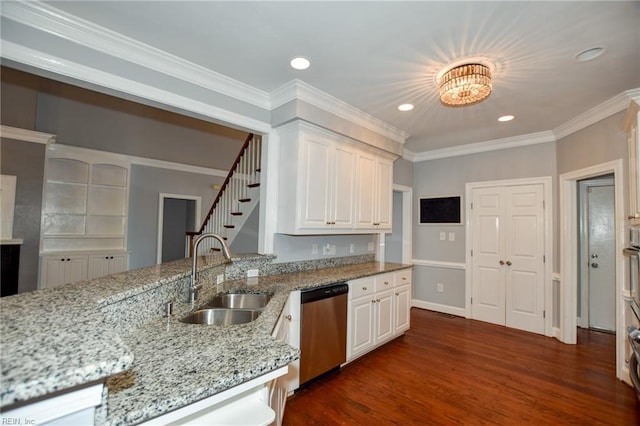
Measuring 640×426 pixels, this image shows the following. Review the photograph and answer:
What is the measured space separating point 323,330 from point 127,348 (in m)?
2.11

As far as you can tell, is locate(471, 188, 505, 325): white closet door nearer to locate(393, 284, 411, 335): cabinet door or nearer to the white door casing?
the white door casing

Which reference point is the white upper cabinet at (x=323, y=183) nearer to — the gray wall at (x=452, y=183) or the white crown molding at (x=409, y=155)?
the white crown molding at (x=409, y=155)

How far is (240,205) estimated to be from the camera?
4.32 metres

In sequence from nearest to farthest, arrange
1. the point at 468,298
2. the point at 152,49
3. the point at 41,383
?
the point at 41,383 → the point at 152,49 → the point at 468,298

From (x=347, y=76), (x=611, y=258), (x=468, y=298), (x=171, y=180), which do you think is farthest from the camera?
(x=171, y=180)

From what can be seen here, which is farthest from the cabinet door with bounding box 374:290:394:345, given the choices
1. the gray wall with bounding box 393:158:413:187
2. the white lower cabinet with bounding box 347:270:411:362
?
the gray wall with bounding box 393:158:413:187

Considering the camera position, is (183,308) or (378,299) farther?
(378,299)

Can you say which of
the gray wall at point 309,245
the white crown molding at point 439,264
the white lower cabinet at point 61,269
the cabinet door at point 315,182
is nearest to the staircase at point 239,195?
the gray wall at point 309,245

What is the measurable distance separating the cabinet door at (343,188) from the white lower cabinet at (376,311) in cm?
70

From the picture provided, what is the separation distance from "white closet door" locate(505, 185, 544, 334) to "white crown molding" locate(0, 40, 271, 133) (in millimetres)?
3911

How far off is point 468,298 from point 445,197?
5.39 feet

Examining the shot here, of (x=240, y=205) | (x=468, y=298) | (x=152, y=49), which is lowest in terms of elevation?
(x=468, y=298)

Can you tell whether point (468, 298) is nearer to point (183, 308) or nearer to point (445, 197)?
point (445, 197)

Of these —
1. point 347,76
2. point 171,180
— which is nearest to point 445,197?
point 347,76
